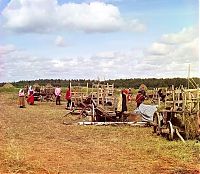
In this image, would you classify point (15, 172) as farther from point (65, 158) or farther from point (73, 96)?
point (73, 96)

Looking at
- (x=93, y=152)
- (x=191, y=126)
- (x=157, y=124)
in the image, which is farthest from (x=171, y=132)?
(x=93, y=152)

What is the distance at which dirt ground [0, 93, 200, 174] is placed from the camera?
10312 mm

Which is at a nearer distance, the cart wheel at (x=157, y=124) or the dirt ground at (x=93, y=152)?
the dirt ground at (x=93, y=152)

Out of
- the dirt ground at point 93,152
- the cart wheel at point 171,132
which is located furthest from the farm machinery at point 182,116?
the dirt ground at point 93,152

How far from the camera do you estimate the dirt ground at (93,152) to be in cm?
1031

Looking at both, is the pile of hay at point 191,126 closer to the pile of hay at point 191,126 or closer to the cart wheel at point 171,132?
the pile of hay at point 191,126

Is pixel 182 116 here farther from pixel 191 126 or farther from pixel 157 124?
pixel 157 124

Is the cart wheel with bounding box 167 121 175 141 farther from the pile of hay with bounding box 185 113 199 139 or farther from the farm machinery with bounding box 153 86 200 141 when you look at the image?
the pile of hay with bounding box 185 113 199 139

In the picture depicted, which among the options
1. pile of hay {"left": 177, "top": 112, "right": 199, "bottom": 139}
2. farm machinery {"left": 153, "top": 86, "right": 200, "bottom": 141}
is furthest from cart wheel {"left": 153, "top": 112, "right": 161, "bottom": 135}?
pile of hay {"left": 177, "top": 112, "right": 199, "bottom": 139}

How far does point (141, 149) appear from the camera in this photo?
1298 cm

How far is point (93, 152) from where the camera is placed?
41.3 feet

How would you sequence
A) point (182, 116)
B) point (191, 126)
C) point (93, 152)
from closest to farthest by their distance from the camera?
point (93, 152)
point (191, 126)
point (182, 116)

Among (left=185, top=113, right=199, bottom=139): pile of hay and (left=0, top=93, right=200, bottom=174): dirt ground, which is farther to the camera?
(left=185, top=113, right=199, bottom=139): pile of hay

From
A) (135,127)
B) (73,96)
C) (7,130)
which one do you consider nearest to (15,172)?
(7,130)
